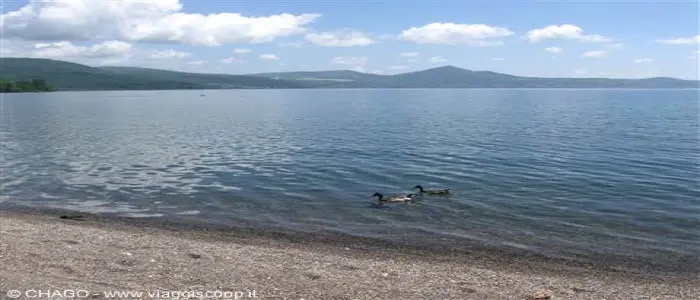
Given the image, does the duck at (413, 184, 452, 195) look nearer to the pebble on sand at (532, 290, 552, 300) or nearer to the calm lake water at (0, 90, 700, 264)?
the calm lake water at (0, 90, 700, 264)

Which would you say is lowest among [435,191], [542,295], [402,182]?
[402,182]

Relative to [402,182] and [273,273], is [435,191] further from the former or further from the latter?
[273,273]

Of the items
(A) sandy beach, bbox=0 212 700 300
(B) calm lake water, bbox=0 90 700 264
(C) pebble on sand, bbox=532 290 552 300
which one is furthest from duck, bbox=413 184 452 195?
(C) pebble on sand, bbox=532 290 552 300

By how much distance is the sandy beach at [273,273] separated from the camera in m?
15.3

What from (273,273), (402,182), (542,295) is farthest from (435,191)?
(542,295)

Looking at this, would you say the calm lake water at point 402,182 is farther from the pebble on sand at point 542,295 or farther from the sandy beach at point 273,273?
the pebble on sand at point 542,295

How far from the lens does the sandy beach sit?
50.1 feet

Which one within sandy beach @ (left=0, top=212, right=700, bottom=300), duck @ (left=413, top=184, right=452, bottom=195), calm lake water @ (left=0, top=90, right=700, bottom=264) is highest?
sandy beach @ (left=0, top=212, right=700, bottom=300)

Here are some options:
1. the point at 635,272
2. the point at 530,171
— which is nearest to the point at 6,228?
the point at 635,272

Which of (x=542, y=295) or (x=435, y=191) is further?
(x=435, y=191)

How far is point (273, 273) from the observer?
56.0ft

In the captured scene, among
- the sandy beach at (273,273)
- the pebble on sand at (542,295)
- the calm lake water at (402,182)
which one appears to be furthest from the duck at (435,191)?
the pebble on sand at (542,295)

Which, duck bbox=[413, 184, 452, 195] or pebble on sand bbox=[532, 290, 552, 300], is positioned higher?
pebble on sand bbox=[532, 290, 552, 300]

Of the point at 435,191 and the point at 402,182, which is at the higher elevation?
the point at 435,191
